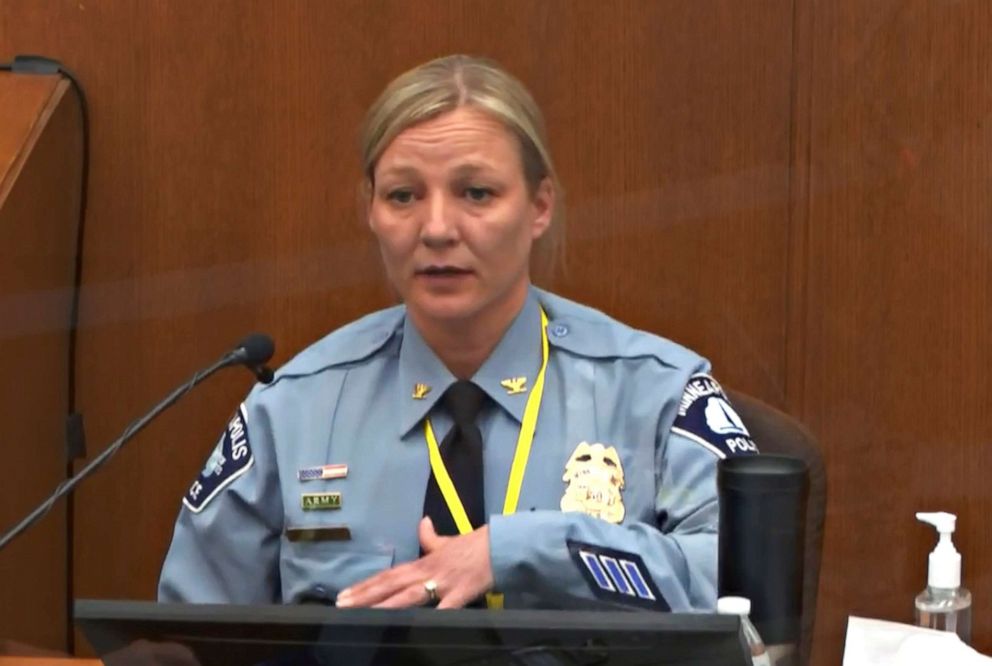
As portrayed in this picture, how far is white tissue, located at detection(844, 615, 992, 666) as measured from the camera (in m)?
1.48

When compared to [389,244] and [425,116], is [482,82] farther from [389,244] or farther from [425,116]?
[389,244]

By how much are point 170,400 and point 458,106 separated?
21.3 inches

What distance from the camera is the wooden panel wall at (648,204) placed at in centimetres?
225

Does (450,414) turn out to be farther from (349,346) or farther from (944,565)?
(944,565)

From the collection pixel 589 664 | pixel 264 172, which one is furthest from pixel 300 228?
pixel 589 664

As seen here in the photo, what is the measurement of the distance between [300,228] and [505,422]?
0.78 m

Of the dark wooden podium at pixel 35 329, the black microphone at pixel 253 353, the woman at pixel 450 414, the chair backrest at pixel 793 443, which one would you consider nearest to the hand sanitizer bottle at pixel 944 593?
the chair backrest at pixel 793 443

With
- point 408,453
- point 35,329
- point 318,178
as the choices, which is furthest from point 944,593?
point 35,329

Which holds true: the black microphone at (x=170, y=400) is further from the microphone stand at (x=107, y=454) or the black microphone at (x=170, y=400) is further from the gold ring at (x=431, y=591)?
the gold ring at (x=431, y=591)

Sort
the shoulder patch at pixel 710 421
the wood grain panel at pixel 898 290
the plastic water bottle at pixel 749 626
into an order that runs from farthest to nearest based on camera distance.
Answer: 1. the wood grain panel at pixel 898 290
2. the shoulder patch at pixel 710 421
3. the plastic water bottle at pixel 749 626

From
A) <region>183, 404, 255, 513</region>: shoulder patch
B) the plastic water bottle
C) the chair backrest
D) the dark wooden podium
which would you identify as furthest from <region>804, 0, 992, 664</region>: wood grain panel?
the plastic water bottle

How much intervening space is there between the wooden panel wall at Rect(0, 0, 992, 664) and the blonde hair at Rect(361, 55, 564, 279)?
0.55m

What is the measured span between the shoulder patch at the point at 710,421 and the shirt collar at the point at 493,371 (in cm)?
18

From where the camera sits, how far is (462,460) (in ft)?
5.49
